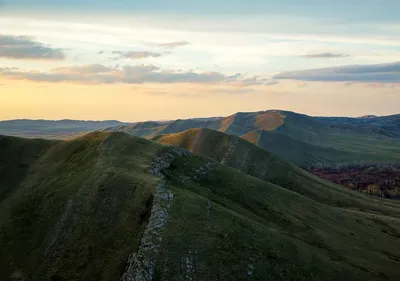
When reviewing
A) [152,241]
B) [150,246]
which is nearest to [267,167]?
[152,241]

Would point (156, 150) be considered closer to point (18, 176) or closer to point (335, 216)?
point (18, 176)

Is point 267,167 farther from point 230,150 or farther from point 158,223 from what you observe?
point 158,223

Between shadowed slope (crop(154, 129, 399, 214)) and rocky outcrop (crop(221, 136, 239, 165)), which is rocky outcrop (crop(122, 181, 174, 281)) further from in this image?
rocky outcrop (crop(221, 136, 239, 165))

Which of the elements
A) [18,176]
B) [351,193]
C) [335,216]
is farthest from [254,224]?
[351,193]

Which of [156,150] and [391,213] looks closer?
[156,150]

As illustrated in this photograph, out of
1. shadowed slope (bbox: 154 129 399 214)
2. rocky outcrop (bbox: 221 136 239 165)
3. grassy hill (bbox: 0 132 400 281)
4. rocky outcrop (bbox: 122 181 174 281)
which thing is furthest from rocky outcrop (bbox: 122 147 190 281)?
shadowed slope (bbox: 154 129 399 214)

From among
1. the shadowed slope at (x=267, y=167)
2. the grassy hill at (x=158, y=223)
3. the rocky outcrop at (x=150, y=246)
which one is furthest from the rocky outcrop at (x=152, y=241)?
the shadowed slope at (x=267, y=167)

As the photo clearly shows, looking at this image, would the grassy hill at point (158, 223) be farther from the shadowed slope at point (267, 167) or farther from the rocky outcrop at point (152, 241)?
the shadowed slope at point (267, 167)

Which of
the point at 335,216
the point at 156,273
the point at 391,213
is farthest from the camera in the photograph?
the point at 391,213
